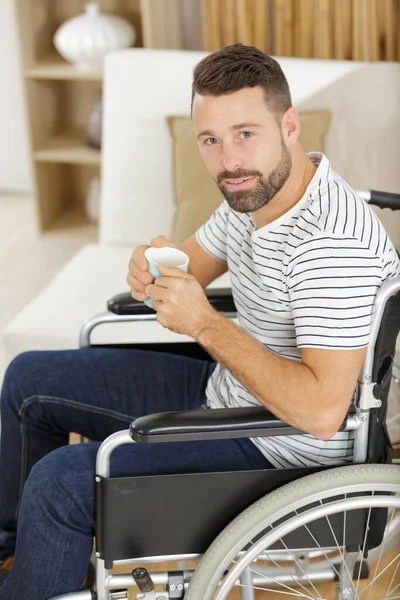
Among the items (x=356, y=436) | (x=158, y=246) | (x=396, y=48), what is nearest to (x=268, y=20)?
(x=396, y=48)

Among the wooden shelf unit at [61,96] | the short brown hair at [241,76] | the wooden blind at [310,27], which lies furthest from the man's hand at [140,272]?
the wooden shelf unit at [61,96]

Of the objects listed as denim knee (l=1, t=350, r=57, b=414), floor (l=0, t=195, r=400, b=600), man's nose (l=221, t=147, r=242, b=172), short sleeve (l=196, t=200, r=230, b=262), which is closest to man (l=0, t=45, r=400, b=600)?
man's nose (l=221, t=147, r=242, b=172)

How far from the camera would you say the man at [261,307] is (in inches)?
47.1

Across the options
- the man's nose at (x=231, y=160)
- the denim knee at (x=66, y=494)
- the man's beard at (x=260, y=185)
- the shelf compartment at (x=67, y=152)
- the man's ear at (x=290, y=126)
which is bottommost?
the shelf compartment at (x=67, y=152)

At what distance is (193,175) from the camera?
2.45 meters

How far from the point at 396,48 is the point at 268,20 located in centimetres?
47

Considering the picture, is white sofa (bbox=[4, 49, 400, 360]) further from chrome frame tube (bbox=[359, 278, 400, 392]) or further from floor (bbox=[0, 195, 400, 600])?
chrome frame tube (bbox=[359, 278, 400, 392])

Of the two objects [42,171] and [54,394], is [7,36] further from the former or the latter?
[54,394]

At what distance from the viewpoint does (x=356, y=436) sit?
1.30m

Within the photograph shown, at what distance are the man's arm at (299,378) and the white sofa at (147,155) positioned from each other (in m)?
0.84

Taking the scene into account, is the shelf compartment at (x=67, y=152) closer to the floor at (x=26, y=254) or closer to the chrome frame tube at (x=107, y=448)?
the floor at (x=26, y=254)

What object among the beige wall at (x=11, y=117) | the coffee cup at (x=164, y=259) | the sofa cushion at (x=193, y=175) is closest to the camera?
the coffee cup at (x=164, y=259)

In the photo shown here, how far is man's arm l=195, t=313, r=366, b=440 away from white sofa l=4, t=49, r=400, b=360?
2.76ft

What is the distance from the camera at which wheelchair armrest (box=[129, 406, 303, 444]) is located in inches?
47.2
